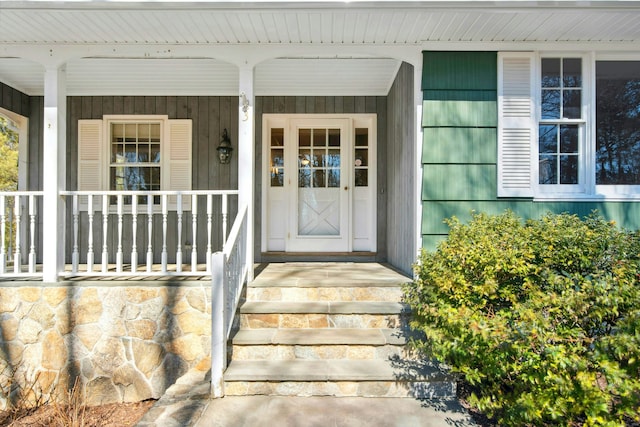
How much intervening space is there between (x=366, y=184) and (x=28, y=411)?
13.8 ft

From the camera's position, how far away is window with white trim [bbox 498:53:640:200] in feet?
11.0

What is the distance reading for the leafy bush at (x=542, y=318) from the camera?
5.86 ft

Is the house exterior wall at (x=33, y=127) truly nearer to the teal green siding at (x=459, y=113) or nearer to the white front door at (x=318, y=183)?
the white front door at (x=318, y=183)

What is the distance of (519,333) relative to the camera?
190cm

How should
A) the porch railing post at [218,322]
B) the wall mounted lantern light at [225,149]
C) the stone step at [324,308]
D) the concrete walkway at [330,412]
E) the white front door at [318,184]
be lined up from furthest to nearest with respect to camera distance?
1. the white front door at [318,184]
2. the wall mounted lantern light at [225,149]
3. the stone step at [324,308]
4. the porch railing post at [218,322]
5. the concrete walkway at [330,412]

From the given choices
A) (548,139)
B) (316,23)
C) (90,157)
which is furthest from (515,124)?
(90,157)

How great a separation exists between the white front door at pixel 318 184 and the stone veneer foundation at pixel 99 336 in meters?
1.96

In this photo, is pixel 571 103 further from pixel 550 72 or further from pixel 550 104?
pixel 550 72

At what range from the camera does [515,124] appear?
3.36 meters

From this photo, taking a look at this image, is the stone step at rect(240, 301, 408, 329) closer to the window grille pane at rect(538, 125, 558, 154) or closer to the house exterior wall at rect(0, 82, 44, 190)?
the window grille pane at rect(538, 125, 558, 154)

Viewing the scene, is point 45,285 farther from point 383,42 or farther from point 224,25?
point 383,42

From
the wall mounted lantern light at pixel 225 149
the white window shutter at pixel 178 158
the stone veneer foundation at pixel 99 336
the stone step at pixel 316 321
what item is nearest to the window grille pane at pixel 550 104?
the stone step at pixel 316 321

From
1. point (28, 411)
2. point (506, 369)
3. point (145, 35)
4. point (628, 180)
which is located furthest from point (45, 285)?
point (628, 180)

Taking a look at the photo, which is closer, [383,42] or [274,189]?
[383,42]
